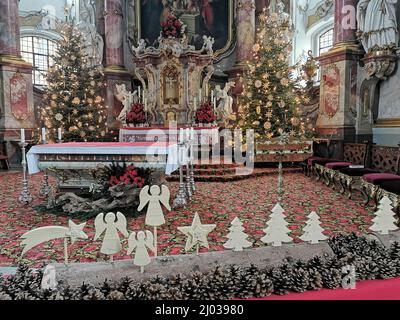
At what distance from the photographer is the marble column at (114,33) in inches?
525

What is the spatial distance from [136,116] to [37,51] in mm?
10172

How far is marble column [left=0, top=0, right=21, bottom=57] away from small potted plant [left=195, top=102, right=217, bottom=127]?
693 cm

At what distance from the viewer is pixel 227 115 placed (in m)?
11.6

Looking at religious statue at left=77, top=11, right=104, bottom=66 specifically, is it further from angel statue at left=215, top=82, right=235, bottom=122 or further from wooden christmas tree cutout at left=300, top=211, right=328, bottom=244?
wooden christmas tree cutout at left=300, top=211, right=328, bottom=244

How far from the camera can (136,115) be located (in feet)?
37.0

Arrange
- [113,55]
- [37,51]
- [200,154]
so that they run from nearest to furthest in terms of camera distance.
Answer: [200,154]
[113,55]
[37,51]

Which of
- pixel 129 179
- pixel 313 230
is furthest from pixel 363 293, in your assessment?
pixel 129 179

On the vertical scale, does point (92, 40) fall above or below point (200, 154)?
above

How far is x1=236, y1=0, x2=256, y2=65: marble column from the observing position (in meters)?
12.9

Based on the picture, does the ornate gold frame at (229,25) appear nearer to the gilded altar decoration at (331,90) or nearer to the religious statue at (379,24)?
the gilded altar decoration at (331,90)

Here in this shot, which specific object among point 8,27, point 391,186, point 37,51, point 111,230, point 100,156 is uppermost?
point 37,51

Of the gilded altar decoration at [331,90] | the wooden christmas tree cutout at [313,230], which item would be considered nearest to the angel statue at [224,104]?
the gilded altar decoration at [331,90]

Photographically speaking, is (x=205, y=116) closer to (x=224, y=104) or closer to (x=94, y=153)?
(x=224, y=104)
